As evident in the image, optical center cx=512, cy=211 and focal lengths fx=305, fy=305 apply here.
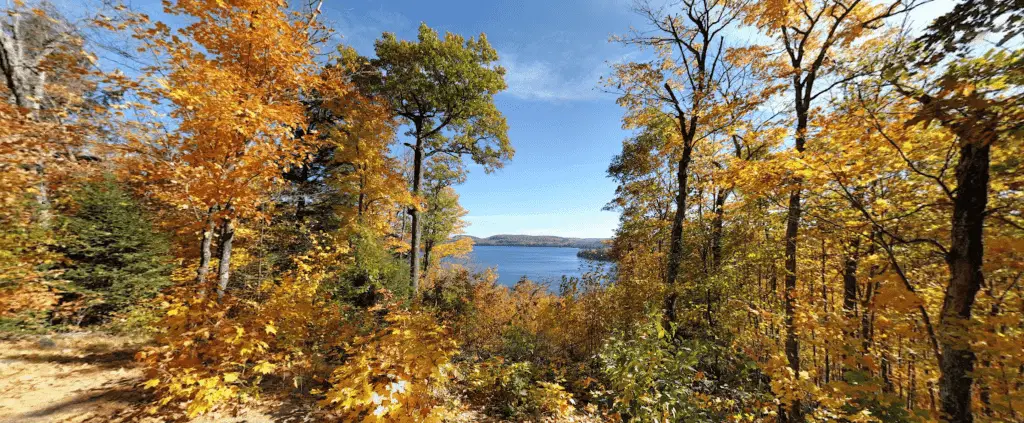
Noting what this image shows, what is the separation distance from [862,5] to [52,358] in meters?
16.0

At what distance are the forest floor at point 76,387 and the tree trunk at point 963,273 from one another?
6.96m

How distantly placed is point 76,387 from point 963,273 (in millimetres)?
10443

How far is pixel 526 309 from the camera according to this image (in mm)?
10664

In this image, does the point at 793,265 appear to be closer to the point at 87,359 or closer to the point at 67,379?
the point at 67,379

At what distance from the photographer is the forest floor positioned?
383 centimetres

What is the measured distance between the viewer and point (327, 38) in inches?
231

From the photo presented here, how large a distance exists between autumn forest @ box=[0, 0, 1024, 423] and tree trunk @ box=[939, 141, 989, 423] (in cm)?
2

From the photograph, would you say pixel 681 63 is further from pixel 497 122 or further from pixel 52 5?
pixel 52 5

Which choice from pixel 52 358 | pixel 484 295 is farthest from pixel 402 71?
pixel 484 295

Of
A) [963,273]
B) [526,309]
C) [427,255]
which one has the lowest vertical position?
[526,309]

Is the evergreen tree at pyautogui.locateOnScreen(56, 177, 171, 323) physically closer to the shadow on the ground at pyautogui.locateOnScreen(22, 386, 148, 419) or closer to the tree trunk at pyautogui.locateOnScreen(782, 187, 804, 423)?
the shadow on the ground at pyautogui.locateOnScreen(22, 386, 148, 419)

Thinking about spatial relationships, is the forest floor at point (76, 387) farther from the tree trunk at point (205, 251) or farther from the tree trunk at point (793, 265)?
the tree trunk at point (793, 265)

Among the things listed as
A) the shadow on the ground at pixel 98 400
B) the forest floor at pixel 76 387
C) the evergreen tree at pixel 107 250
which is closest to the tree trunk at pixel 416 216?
the evergreen tree at pixel 107 250

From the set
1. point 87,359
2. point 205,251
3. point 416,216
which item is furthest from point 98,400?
point 416,216
